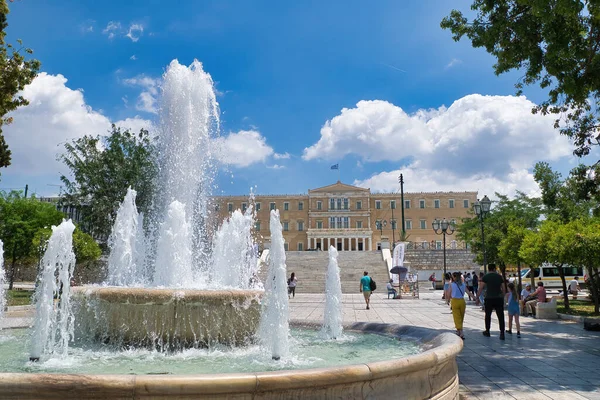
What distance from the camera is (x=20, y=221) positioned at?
2962 cm

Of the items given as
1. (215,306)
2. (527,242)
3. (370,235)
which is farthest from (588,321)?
(370,235)

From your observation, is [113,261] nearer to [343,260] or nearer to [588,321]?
[588,321]

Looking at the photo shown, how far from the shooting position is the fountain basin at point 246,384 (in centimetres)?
299

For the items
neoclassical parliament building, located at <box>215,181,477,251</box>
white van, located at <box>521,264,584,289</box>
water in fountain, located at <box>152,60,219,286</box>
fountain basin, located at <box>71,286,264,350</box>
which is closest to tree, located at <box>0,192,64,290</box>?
water in fountain, located at <box>152,60,219,286</box>

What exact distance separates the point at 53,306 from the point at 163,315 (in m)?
1.44

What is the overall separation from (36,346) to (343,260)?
115 ft

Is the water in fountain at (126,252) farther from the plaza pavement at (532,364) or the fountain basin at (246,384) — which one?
the fountain basin at (246,384)

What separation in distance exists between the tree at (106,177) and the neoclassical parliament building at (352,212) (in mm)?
45569

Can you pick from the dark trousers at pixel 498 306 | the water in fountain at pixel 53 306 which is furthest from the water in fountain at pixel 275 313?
the dark trousers at pixel 498 306

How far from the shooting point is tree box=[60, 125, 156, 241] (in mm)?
29281

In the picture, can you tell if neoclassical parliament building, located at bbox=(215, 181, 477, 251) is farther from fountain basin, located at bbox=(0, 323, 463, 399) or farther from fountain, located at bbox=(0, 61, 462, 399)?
fountain basin, located at bbox=(0, 323, 463, 399)

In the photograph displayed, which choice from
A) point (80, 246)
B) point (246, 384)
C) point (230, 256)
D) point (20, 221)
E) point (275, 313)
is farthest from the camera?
point (20, 221)

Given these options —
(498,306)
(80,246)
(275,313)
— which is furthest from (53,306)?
(80,246)

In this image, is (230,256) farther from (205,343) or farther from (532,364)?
(532,364)
